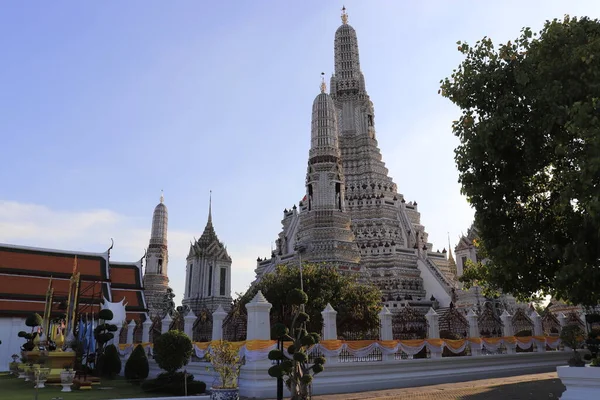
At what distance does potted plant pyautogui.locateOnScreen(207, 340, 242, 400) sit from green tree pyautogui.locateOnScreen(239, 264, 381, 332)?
30.6 feet

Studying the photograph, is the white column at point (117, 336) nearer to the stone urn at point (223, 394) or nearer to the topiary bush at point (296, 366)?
the stone urn at point (223, 394)

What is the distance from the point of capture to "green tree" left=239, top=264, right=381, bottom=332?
22281 millimetres

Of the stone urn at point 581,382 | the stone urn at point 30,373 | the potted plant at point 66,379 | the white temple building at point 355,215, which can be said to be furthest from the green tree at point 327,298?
the stone urn at point 581,382

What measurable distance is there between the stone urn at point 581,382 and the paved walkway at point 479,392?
305cm

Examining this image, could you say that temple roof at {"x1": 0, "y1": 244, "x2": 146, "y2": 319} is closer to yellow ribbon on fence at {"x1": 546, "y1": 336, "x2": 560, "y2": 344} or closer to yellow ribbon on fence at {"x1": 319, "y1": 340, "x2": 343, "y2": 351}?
yellow ribbon on fence at {"x1": 319, "y1": 340, "x2": 343, "y2": 351}

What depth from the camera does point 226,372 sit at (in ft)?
37.1

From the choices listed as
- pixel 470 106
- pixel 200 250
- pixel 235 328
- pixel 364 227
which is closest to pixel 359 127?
pixel 364 227

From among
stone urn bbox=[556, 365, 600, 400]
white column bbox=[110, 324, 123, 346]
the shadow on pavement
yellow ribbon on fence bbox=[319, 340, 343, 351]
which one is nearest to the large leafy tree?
stone urn bbox=[556, 365, 600, 400]

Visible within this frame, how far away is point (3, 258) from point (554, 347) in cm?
3116

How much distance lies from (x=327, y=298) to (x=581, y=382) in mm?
14175

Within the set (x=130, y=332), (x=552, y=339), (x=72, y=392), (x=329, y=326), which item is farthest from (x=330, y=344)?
(x=552, y=339)

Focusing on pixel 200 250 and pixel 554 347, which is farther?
pixel 200 250

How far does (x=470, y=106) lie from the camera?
11.4m

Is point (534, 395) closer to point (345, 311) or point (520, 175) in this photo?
point (520, 175)
